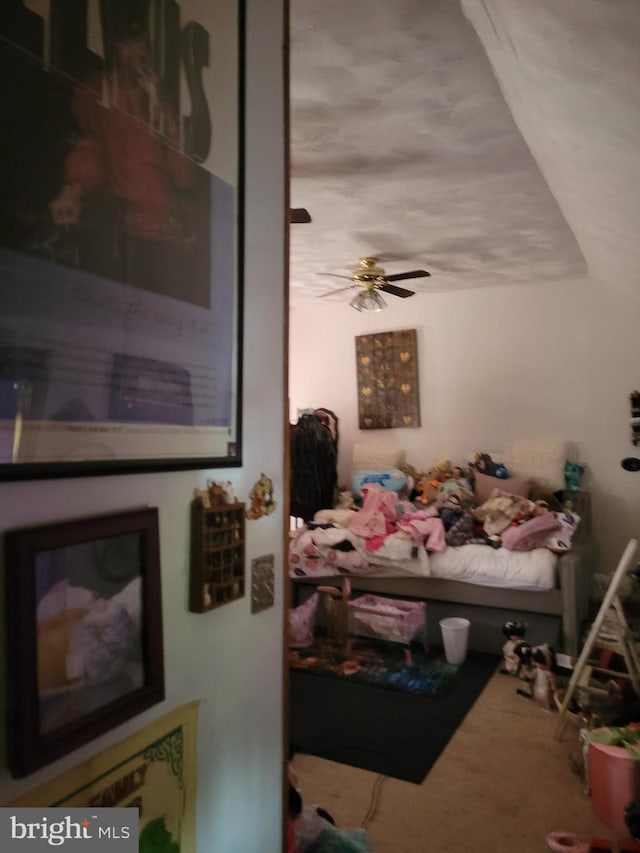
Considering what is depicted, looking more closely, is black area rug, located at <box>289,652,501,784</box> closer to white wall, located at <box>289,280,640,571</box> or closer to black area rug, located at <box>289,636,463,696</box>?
black area rug, located at <box>289,636,463,696</box>

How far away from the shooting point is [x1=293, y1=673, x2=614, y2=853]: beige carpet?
191 cm

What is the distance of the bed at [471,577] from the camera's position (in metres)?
3.20

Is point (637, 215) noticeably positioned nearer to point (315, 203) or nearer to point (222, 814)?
point (315, 203)

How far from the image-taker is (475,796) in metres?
2.12

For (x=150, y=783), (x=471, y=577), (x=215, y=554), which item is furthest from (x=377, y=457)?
(x=150, y=783)

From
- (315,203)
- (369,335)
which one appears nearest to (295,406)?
(369,335)

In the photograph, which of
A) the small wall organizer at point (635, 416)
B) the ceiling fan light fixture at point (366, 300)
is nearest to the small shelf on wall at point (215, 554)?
the ceiling fan light fixture at point (366, 300)

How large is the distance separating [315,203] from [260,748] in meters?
2.69

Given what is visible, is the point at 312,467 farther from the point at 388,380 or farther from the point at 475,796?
the point at 475,796

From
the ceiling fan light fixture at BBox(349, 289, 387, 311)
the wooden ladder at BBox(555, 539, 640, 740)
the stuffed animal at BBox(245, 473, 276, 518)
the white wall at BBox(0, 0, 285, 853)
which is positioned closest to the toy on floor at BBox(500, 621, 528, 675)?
the wooden ladder at BBox(555, 539, 640, 740)

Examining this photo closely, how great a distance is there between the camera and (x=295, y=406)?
573 cm

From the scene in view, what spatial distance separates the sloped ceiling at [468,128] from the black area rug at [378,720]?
2.42m

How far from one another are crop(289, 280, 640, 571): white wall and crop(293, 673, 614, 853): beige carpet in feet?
7.98

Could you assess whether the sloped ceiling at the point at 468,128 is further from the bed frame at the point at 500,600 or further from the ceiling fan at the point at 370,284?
the bed frame at the point at 500,600
